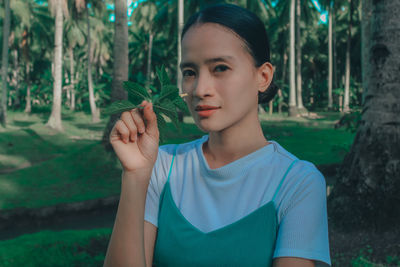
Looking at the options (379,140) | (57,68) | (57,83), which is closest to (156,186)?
(379,140)

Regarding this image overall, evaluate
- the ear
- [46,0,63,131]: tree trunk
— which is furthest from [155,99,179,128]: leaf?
[46,0,63,131]: tree trunk

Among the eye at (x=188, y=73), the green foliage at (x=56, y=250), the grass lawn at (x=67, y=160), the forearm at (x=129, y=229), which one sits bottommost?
the green foliage at (x=56, y=250)

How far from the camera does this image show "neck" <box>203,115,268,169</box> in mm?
1632

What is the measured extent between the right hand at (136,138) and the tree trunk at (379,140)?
14.3 feet

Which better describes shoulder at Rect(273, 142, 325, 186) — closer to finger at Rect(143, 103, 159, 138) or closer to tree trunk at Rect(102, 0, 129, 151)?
finger at Rect(143, 103, 159, 138)

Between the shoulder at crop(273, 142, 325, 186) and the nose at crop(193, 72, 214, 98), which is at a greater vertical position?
the nose at crop(193, 72, 214, 98)

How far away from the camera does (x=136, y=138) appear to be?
4.60 feet

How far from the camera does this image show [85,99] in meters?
38.9

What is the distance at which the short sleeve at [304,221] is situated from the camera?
138 cm

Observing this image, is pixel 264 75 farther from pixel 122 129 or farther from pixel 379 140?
pixel 379 140

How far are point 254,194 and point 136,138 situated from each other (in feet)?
1.57

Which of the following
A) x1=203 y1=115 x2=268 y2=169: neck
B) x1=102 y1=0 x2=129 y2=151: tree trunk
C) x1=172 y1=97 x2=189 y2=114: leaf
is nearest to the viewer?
x1=172 y1=97 x2=189 y2=114: leaf

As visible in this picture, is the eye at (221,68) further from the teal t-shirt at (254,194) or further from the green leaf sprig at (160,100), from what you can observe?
the teal t-shirt at (254,194)

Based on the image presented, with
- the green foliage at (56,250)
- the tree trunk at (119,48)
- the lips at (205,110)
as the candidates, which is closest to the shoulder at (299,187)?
the lips at (205,110)
